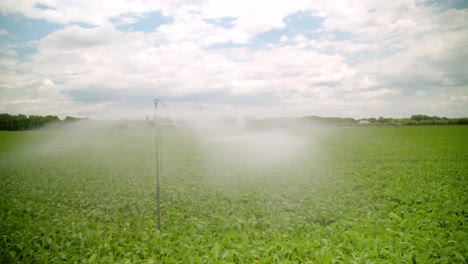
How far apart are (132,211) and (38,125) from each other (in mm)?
82564

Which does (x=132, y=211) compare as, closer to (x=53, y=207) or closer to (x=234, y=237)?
(x=53, y=207)

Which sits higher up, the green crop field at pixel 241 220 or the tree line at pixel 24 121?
the tree line at pixel 24 121

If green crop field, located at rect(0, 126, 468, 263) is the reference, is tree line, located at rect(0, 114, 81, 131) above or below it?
above

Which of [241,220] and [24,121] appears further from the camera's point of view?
[24,121]

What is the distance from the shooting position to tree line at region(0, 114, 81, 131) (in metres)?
69.1

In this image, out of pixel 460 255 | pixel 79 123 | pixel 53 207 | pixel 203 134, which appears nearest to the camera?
pixel 460 255

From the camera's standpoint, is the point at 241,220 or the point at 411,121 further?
the point at 411,121

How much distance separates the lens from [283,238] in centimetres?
704

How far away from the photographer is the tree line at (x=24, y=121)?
69.1m

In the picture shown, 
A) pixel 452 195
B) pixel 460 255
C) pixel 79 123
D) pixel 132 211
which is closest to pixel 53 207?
pixel 132 211

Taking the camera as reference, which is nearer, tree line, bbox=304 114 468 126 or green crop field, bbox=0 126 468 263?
green crop field, bbox=0 126 468 263

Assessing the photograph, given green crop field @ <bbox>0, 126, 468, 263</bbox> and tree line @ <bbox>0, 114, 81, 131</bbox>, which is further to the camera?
tree line @ <bbox>0, 114, 81, 131</bbox>

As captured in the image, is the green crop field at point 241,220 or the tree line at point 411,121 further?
the tree line at point 411,121

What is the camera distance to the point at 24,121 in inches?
2864
